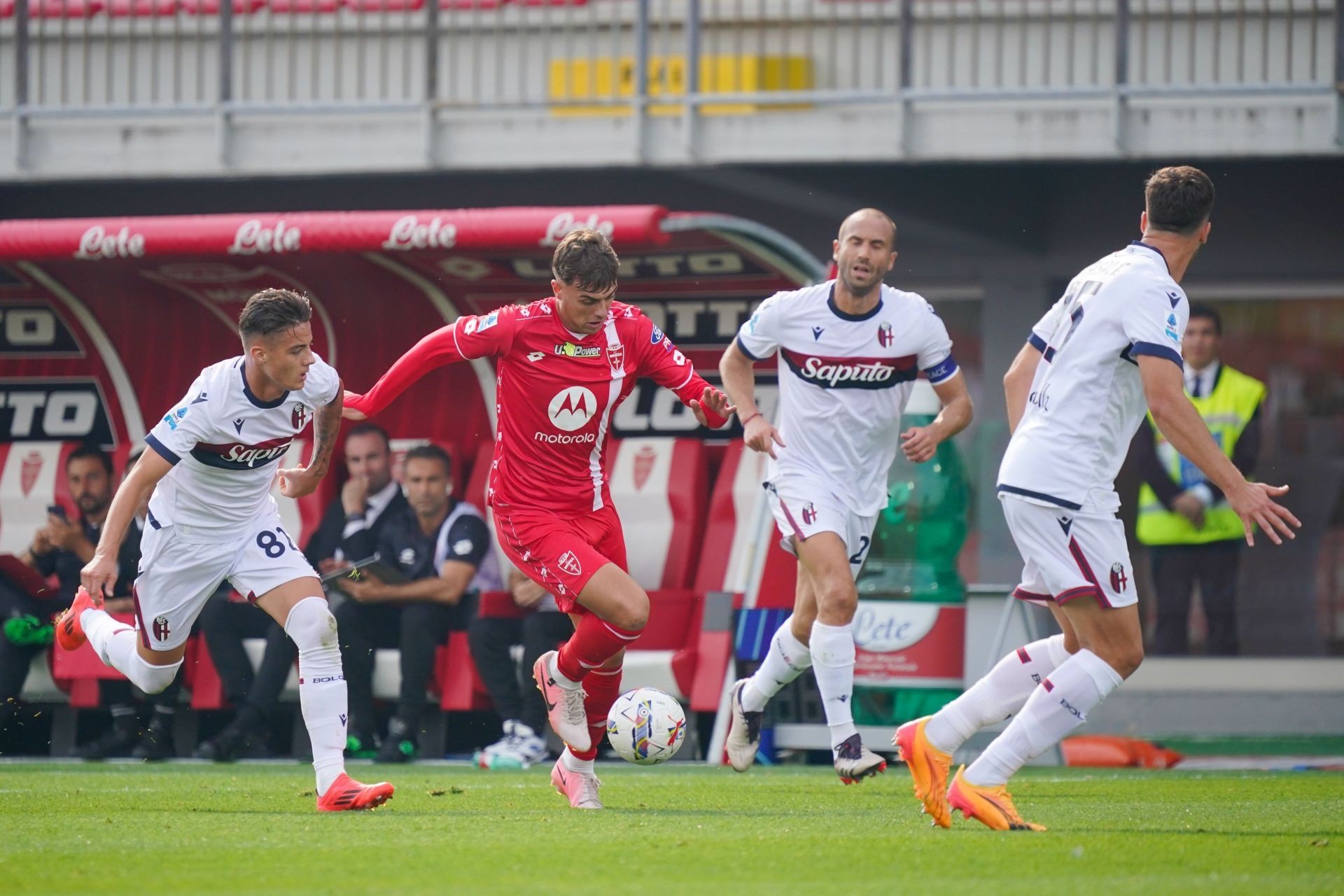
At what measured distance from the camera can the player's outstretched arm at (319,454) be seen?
281 inches

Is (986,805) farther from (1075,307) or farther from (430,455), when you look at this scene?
(430,455)

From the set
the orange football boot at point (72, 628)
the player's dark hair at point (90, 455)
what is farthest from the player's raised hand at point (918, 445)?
the player's dark hair at point (90, 455)

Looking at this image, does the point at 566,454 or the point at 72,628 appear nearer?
the point at 566,454

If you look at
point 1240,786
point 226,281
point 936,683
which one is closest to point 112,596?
point 226,281

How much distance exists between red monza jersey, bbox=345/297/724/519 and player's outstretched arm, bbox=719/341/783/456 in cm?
21

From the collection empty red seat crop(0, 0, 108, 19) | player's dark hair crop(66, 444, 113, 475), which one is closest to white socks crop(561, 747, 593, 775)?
player's dark hair crop(66, 444, 113, 475)

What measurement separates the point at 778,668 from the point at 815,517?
680mm

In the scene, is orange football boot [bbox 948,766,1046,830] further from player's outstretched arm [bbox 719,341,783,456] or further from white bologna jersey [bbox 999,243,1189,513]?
player's outstretched arm [bbox 719,341,783,456]

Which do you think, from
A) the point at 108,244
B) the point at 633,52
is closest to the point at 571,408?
the point at 108,244

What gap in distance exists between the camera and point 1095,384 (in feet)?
19.7

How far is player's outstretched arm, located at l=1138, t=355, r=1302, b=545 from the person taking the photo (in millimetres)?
5566

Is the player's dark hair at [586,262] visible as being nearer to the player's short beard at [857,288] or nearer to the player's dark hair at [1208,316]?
the player's short beard at [857,288]

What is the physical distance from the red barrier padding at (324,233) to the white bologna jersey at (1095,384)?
12.3ft

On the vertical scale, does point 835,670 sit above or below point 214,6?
below
